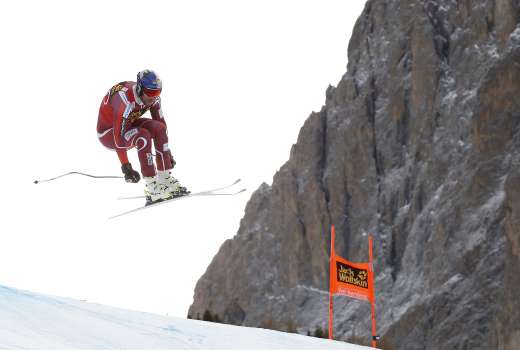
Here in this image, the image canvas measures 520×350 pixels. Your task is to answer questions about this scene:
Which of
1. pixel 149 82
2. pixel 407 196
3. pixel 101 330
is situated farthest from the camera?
pixel 407 196

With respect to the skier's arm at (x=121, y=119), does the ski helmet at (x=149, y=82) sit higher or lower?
higher

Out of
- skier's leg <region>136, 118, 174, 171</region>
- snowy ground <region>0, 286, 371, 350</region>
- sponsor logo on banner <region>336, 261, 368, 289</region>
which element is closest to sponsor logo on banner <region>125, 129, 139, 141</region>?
skier's leg <region>136, 118, 174, 171</region>

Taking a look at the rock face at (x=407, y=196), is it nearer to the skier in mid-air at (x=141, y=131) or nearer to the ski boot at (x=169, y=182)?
the ski boot at (x=169, y=182)

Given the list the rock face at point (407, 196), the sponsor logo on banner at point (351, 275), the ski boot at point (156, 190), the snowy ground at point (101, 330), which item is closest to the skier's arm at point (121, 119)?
the ski boot at point (156, 190)

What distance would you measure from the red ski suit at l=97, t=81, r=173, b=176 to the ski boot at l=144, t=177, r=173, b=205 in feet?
0.49

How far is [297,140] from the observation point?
6417 inches

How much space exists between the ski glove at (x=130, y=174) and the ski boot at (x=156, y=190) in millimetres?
212

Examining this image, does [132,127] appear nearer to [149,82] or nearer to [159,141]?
[159,141]

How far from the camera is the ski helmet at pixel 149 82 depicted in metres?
15.7

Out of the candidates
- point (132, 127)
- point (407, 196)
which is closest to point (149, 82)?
point (132, 127)

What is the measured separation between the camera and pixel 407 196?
14288 cm

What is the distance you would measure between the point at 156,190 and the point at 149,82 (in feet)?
5.73

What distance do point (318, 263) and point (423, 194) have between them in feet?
70.3

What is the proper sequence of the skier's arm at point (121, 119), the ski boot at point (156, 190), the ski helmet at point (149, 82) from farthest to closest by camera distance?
the ski boot at point (156, 190) < the skier's arm at point (121, 119) < the ski helmet at point (149, 82)
